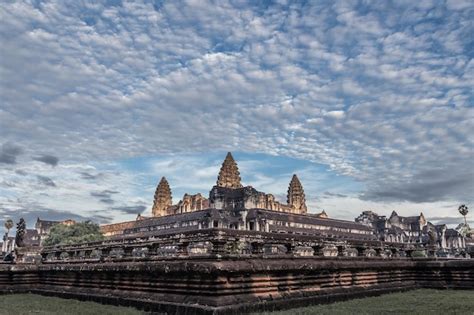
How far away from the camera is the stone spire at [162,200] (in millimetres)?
137000

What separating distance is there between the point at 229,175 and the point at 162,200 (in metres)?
29.1

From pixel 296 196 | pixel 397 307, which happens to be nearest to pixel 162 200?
pixel 296 196

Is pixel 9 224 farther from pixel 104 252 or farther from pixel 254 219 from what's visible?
pixel 104 252

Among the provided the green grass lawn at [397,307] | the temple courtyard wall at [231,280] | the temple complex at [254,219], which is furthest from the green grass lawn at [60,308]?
the temple complex at [254,219]

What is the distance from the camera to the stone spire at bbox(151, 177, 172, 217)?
137 meters

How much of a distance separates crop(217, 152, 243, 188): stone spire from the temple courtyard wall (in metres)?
104

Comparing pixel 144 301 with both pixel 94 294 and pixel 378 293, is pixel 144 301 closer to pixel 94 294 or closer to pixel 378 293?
pixel 94 294

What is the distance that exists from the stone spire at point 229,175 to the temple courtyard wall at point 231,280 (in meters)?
104

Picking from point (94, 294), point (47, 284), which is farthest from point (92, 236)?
point (94, 294)

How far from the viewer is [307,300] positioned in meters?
11.8

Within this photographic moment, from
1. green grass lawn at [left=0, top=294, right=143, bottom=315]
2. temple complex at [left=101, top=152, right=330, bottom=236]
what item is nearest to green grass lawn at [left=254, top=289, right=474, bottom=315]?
green grass lawn at [left=0, top=294, right=143, bottom=315]

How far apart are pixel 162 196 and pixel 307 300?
13131 cm

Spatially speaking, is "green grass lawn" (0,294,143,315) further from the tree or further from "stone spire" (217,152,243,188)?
"stone spire" (217,152,243,188)

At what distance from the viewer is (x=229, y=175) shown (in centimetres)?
12394
